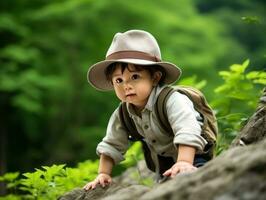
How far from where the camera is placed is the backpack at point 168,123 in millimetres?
3141

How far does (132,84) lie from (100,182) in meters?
0.60

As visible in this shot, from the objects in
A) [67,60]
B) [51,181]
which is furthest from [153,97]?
[67,60]

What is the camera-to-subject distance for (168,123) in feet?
10.3

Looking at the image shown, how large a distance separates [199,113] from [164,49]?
15035 mm

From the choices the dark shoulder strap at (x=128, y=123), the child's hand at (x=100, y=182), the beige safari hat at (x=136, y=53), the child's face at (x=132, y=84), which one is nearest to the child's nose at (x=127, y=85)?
the child's face at (x=132, y=84)

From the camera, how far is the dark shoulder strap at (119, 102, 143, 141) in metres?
3.40

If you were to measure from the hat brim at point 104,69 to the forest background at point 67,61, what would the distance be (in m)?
12.9

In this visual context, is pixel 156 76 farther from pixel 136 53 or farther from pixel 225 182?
pixel 225 182

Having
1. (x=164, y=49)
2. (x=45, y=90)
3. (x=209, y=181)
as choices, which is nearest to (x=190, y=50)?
(x=164, y=49)

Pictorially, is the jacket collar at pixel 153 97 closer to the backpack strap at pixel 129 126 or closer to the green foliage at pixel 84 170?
the backpack strap at pixel 129 126

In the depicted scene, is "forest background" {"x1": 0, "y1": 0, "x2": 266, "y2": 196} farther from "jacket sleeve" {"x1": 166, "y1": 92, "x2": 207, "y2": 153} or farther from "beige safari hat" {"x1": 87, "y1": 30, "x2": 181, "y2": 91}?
"jacket sleeve" {"x1": 166, "y1": 92, "x2": 207, "y2": 153}

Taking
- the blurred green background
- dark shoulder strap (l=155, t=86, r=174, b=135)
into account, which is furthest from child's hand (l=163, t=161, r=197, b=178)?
the blurred green background

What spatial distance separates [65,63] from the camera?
18.6m

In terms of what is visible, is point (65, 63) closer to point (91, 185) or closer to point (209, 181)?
point (91, 185)
